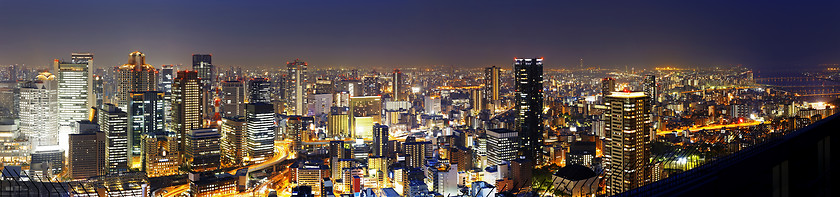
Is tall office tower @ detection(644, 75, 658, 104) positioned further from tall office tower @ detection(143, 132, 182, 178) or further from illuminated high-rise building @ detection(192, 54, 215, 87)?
illuminated high-rise building @ detection(192, 54, 215, 87)

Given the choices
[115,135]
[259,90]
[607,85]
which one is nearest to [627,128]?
[607,85]

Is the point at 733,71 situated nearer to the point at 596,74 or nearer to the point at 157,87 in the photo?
the point at 596,74

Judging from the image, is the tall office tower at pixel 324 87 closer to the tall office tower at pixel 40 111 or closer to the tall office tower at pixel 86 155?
the tall office tower at pixel 40 111

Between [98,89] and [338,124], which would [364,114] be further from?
[98,89]

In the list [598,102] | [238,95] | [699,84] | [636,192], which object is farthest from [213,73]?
[636,192]

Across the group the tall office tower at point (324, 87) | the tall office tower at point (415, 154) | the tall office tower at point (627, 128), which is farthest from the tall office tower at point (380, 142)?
the tall office tower at point (627, 128)
